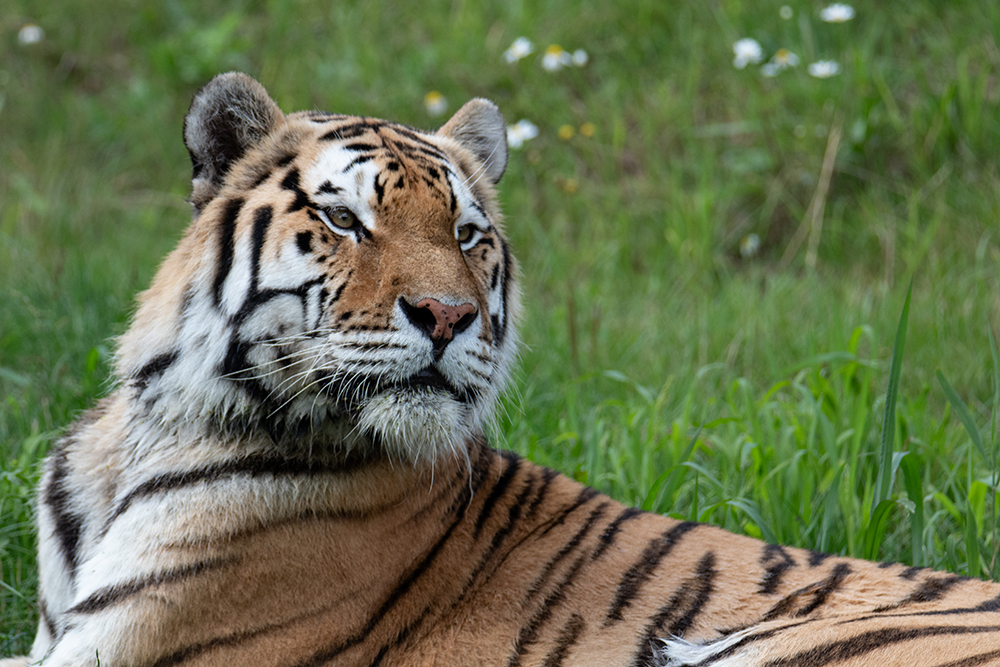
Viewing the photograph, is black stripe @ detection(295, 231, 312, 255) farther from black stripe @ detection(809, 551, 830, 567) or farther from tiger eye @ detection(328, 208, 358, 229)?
black stripe @ detection(809, 551, 830, 567)

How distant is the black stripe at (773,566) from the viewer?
235 cm

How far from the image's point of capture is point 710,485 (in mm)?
3447

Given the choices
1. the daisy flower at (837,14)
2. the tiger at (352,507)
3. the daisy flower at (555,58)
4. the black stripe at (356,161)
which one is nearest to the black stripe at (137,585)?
the tiger at (352,507)

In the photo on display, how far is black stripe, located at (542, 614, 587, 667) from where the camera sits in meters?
2.30

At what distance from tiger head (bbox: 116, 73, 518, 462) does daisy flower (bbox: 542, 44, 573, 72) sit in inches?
166

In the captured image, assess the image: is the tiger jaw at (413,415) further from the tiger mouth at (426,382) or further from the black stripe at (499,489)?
the black stripe at (499,489)

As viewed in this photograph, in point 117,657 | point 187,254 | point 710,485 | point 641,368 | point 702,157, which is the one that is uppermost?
point 702,157

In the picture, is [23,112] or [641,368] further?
[23,112]

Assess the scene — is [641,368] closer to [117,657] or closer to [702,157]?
[702,157]

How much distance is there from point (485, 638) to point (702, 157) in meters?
4.52

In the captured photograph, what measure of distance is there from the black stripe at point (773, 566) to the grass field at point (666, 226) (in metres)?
0.52

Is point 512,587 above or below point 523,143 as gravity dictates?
below

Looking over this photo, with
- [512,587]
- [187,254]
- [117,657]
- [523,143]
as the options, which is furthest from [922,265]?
[117,657]

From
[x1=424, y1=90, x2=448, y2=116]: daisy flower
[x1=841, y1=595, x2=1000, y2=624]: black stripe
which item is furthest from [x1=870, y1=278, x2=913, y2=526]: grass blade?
[x1=424, y1=90, x2=448, y2=116]: daisy flower
